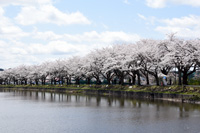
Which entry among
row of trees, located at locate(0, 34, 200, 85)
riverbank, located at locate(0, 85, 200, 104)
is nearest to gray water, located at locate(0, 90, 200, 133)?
riverbank, located at locate(0, 85, 200, 104)

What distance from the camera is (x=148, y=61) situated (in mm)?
50906

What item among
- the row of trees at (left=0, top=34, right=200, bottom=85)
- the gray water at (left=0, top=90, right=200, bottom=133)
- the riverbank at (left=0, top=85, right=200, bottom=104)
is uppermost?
the row of trees at (left=0, top=34, right=200, bottom=85)

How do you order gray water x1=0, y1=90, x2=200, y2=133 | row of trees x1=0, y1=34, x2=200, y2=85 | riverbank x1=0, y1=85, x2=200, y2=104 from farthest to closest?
row of trees x1=0, y1=34, x2=200, y2=85, riverbank x1=0, y1=85, x2=200, y2=104, gray water x1=0, y1=90, x2=200, y2=133

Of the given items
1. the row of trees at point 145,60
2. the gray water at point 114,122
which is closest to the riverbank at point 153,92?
the row of trees at point 145,60

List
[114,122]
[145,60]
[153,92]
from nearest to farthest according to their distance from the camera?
[114,122], [153,92], [145,60]

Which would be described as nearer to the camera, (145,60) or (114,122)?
(114,122)

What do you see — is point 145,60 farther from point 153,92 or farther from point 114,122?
point 114,122

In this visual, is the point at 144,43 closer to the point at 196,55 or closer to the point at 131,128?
the point at 196,55

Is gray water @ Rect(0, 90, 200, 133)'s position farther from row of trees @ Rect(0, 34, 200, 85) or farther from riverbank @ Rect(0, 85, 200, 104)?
row of trees @ Rect(0, 34, 200, 85)

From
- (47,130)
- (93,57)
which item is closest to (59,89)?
(93,57)

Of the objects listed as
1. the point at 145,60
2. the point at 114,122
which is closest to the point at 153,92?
the point at 145,60

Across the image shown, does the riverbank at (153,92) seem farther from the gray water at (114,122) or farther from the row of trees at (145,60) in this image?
the gray water at (114,122)

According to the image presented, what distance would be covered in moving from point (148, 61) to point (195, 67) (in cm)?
837

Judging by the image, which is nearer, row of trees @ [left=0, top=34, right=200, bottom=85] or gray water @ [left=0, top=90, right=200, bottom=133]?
gray water @ [left=0, top=90, right=200, bottom=133]
